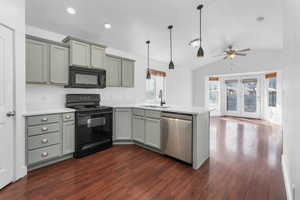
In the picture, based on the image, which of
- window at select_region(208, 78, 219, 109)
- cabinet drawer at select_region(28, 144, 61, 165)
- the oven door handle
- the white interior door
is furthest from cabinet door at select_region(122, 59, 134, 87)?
window at select_region(208, 78, 219, 109)

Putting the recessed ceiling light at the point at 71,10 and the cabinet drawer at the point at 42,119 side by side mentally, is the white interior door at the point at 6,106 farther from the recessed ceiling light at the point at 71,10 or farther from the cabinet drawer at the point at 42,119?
the recessed ceiling light at the point at 71,10

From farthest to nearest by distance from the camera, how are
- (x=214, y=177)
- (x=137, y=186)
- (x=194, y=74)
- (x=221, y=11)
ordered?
(x=194, y=74) → (x=221, y=11) → (x=214, y=177) → (x=137, y=186)

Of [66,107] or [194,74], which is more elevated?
[194,74]

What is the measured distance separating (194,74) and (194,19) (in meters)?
4.85

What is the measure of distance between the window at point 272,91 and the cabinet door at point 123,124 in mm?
6644

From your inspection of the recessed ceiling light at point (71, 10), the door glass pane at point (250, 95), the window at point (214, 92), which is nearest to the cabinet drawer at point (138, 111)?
the recessed ceiling light at point (71, 10)

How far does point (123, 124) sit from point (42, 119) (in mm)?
1609

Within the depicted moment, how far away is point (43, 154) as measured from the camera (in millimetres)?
2340

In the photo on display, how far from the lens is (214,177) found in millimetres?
2109

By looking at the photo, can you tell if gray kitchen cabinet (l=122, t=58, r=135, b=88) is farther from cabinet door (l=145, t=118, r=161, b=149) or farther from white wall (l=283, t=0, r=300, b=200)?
white wall (l=283, t=0, r=300, b=200)

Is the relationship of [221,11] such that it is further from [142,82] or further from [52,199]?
[52,199]

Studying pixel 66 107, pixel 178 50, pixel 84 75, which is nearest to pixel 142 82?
pixel 178 50

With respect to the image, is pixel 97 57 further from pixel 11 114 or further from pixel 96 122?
pixel 11 114

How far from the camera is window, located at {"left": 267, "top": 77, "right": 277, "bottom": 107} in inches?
244
